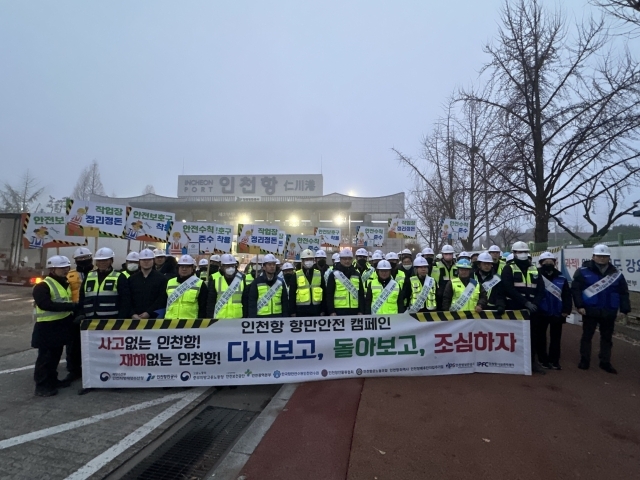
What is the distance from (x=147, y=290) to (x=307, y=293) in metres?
2.56

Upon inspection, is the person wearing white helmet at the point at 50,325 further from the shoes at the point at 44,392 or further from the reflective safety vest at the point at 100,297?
the reflective safety vest at the point at 100,297

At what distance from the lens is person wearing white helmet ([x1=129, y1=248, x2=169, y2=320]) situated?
18.9 ft

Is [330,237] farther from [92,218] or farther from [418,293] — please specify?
[418,293]

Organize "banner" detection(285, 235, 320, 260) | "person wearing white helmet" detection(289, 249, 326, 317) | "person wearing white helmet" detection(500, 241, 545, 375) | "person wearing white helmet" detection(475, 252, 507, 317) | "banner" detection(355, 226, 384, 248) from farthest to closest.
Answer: "banner" detection(355, 226, 384, 248)
"banner" detection(285, 235, 320, 260)
"person wearing white helmet" detection(289, 249, 326, 317)
"person wearing white helmet" detection(475, 252, 507, 317)
"person wearing white helmet" detection(500, 241, 545, 375)

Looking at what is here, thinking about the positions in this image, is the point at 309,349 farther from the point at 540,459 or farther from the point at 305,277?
the point at 540,459

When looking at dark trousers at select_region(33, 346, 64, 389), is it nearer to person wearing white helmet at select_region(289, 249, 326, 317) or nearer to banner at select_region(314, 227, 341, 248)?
person wearing white helmet at select_region(289, 249, 326, 317)

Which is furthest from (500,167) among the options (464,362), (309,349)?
(309,349)

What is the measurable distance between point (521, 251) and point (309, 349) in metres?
3.83

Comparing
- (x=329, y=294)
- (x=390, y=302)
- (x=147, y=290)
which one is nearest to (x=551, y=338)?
(x=390, y=302)

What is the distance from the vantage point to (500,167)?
43.2 feet

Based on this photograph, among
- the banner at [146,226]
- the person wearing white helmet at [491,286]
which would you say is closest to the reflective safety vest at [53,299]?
the banner at [146,226]

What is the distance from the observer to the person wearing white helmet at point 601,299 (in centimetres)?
593

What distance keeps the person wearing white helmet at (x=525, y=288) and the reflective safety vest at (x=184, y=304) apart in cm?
497

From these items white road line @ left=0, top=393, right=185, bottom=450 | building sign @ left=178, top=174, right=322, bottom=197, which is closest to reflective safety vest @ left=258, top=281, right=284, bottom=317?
white road line @ left=0, top=393, right=185, bottom=450
